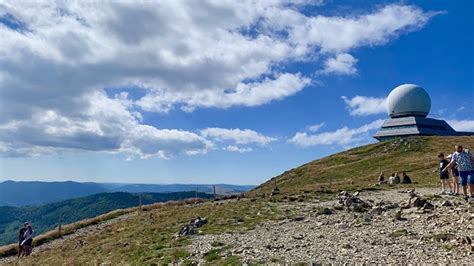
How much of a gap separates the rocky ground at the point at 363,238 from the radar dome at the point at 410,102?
324ft

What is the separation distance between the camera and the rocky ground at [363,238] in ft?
49.2

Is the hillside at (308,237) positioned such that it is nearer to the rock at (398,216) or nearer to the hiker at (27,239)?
the rock at (398,216)

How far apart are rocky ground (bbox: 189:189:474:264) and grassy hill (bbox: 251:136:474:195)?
4048 cm

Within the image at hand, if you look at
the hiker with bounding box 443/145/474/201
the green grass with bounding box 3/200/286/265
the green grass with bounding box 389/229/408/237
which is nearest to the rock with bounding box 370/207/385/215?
the hiker with bounding box 443/145/474/201

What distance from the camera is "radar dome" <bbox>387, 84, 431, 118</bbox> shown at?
11944cm

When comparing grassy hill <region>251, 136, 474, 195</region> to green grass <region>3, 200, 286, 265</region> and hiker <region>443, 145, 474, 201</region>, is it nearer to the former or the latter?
green grass <region>3, 200, 286, 265</region>

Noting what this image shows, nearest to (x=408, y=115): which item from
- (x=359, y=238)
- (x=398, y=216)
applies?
(x=398, y=216)

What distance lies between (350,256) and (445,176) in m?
19.0

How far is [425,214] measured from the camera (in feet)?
72.0

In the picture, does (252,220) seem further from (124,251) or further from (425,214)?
(425,214)

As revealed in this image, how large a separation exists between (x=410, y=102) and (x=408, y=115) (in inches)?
138

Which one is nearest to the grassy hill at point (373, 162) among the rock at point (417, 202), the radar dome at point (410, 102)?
the radar dome at point (410, 102)

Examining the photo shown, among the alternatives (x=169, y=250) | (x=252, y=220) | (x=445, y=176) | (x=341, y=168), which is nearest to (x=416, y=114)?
(x=341, y=168)

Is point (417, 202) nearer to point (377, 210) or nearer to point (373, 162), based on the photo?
point (377, 210)
